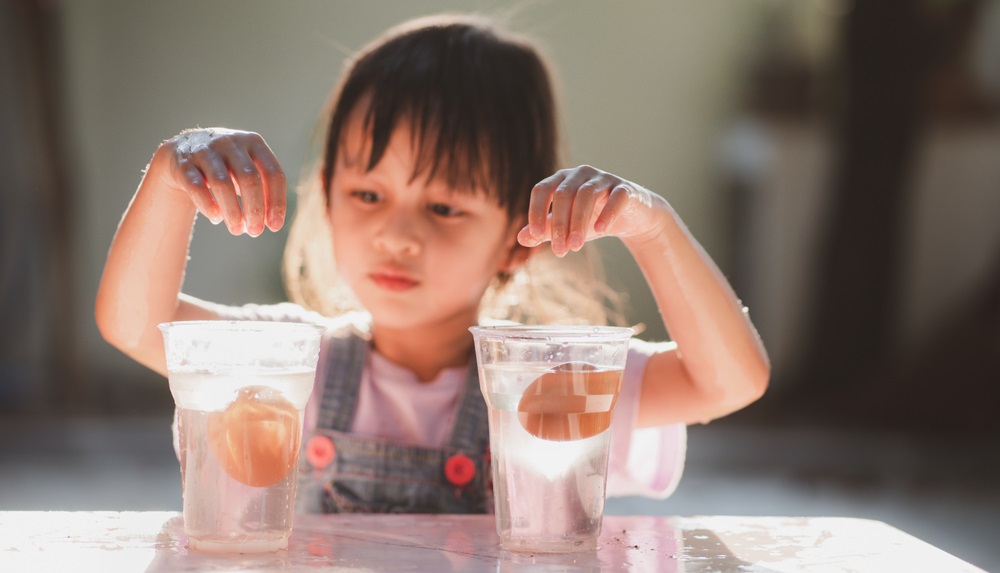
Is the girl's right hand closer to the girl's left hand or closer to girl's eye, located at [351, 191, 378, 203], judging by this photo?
the girl's left hand

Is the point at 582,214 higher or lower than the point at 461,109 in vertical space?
lower

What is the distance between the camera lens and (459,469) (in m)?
1.34

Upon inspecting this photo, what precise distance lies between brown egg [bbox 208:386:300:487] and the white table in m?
0.06

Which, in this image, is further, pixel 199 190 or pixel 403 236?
pixel 403 236

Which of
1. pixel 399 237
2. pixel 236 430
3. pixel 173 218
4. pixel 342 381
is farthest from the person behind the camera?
pixel 342 381

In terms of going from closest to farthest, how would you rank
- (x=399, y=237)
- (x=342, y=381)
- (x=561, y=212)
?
(x=561, y=212), (x=399, y=237), (x=342, y=381)

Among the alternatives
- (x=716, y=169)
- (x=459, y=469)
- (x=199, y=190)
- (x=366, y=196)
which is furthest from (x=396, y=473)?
(x=716, y=169)

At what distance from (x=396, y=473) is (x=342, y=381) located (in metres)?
0.15

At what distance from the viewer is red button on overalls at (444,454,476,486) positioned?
133 centimetres

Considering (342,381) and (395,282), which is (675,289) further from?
(342,381)

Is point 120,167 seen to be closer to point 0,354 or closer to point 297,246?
point 0,354

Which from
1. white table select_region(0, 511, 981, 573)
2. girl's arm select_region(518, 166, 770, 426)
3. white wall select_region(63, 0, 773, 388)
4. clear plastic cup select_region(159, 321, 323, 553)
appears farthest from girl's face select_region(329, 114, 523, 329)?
white wall select_region(63, 0, 773, 388)

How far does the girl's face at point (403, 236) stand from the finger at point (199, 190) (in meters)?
0.40

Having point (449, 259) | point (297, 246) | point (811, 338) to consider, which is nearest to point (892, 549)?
point (449, 259)
